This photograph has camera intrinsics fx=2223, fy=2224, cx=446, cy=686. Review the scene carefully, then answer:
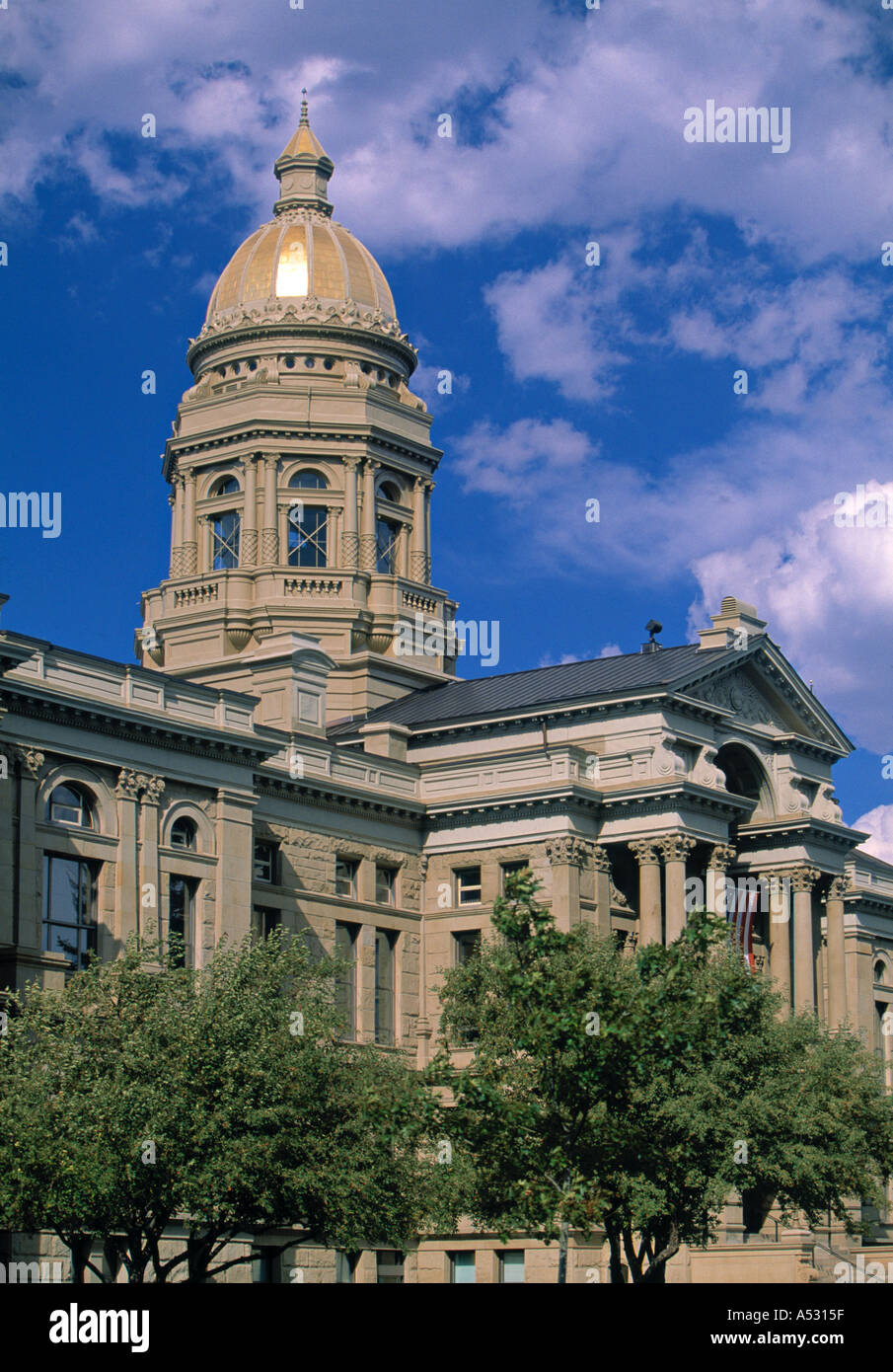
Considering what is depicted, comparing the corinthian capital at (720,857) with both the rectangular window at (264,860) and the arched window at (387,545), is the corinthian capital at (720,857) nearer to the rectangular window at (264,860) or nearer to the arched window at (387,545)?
the rectangular window at (264,860)

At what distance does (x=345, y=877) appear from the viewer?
69.7 m

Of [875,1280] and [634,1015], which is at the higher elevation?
[634,1015]

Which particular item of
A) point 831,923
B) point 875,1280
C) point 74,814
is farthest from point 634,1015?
point 831,923

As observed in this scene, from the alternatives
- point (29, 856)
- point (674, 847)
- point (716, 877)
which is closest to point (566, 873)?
point (674, 847)

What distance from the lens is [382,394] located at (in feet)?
292

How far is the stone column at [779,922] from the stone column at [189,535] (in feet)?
86.2

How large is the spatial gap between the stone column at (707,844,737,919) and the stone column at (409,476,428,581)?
22.4 metres

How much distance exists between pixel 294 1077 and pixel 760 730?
32533mm

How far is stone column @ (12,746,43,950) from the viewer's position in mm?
54219

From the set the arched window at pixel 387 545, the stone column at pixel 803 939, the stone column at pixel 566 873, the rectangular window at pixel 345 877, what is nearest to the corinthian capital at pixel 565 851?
the stone column at pixel 566 873

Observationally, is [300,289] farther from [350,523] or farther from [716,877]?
[716,877]

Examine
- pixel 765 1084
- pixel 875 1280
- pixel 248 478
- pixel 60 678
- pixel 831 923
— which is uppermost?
pixel 248 478

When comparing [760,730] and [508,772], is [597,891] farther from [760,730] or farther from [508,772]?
[760,730]

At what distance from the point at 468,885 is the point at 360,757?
5566 mm
